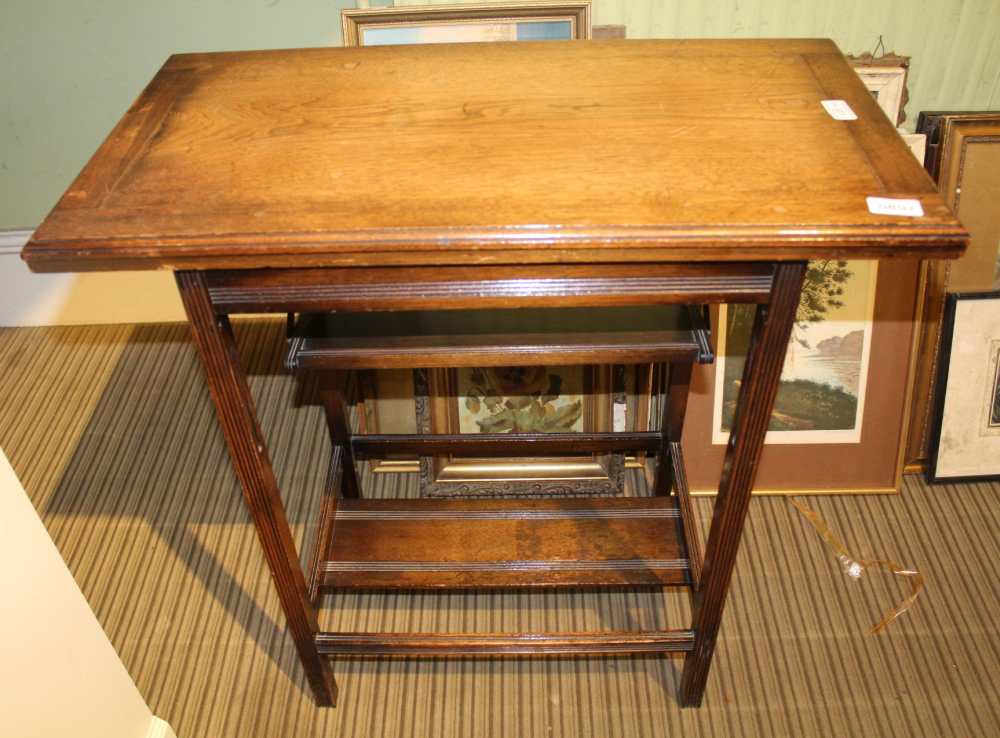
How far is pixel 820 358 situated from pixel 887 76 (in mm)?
645

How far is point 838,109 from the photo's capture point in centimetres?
127

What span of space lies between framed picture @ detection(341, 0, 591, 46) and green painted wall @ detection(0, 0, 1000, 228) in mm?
48

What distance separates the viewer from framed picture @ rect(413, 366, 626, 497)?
213cm

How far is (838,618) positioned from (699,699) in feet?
1.32

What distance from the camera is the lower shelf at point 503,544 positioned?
1661 millimetres

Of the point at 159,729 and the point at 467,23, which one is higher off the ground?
the point at 467,23

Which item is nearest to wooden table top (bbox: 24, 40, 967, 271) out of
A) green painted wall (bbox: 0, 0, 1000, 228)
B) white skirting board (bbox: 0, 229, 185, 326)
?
green painted wall (bbox: 0, 0, 1000, 228)

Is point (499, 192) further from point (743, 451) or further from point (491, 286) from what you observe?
point (743, 451)

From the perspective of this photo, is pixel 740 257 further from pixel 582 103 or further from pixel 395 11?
pixel 395 11

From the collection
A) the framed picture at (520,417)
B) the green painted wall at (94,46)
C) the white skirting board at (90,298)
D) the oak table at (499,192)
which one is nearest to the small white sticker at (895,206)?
the oak table at (499,192)

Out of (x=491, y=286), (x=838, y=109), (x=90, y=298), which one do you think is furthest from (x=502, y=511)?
(x=90, y=298)

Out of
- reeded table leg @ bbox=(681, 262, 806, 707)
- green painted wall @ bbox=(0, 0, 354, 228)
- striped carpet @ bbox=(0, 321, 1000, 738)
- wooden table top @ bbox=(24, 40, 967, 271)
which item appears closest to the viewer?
wooden table top @ bbox=(24, 40, 967, 271)

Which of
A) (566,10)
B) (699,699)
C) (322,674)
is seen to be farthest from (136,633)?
(566,10)

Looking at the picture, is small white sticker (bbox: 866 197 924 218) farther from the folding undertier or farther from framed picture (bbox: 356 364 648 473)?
framed picture (bbox: 356 364 648 473)
